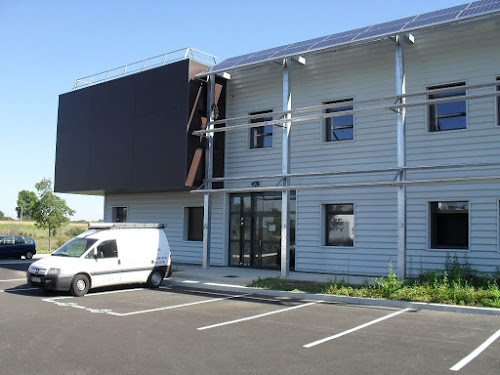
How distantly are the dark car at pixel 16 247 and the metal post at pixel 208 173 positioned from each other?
505 inches

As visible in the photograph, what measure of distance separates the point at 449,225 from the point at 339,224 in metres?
3.42

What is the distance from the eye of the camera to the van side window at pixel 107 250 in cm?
1286

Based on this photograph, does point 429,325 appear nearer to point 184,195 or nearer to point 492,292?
point 492,292

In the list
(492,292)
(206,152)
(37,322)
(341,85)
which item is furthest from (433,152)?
(37,322)

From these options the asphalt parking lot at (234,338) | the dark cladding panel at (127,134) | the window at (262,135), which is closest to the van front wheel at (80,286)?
the asphalt parking lot at (234,338)

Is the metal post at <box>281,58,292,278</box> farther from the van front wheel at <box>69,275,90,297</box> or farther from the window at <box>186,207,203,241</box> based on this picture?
the van front wheel at <box>69,275,90,297</box>

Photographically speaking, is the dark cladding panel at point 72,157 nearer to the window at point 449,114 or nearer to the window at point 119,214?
the window at point 119,214

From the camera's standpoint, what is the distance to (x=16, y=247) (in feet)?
81.4

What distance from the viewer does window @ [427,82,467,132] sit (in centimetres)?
1414

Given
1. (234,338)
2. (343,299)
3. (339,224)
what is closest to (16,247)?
(339,224)

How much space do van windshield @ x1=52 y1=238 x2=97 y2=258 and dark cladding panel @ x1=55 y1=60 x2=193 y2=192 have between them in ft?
15.1

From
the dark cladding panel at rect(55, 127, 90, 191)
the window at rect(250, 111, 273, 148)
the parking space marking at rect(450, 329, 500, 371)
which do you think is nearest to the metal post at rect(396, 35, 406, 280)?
the parking space marking at rect(450, 329, 500, 371)

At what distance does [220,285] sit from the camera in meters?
14.0

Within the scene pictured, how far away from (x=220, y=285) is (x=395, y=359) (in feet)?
26.2
